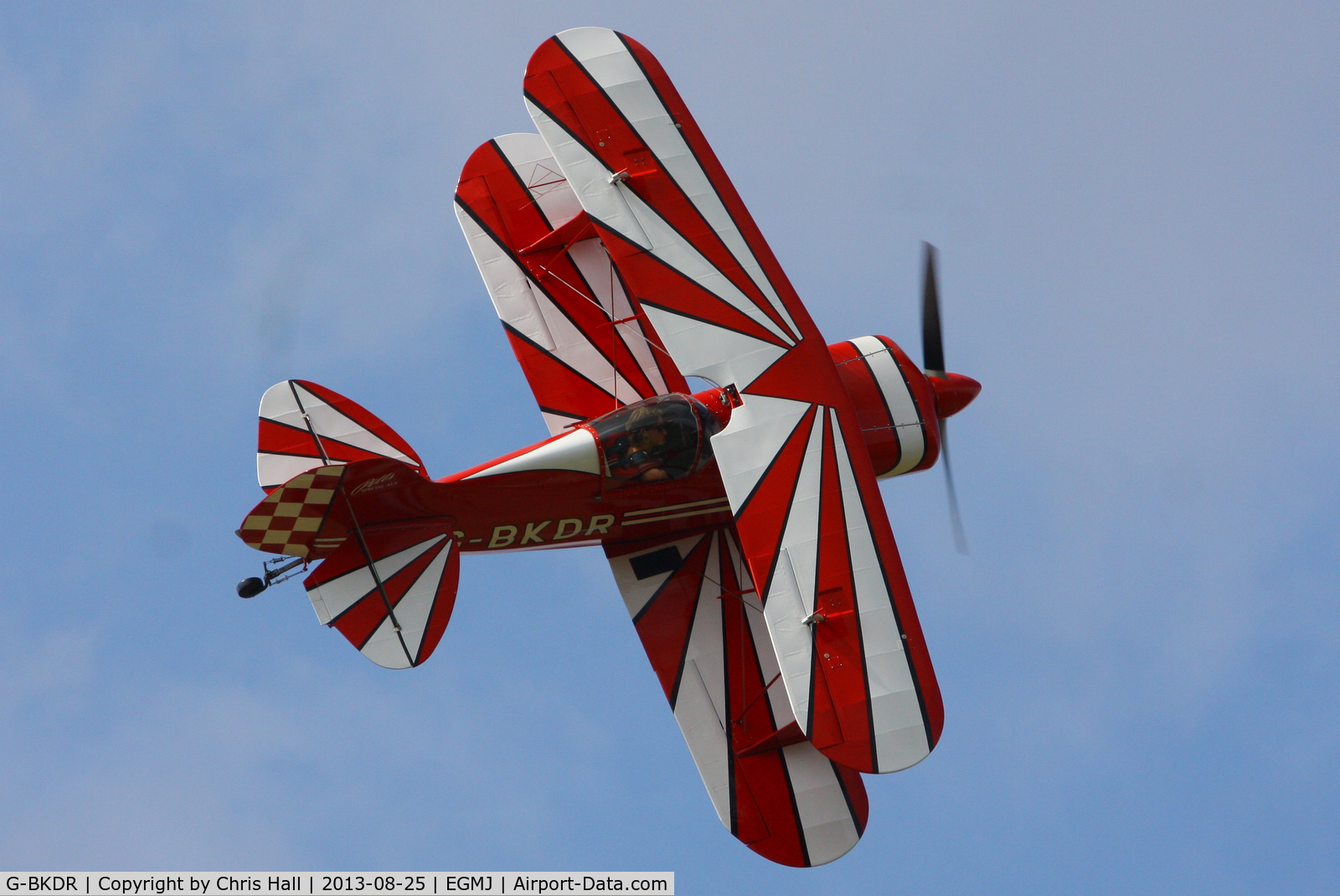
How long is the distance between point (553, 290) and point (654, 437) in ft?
10.4

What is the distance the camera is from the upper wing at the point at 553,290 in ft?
60.2

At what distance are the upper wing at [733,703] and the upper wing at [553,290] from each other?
6.94 feet

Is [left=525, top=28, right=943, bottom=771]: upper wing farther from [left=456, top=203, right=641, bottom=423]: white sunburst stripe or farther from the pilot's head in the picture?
[left=456, top=203, right=641, bottom=423]: white sunburst stripe

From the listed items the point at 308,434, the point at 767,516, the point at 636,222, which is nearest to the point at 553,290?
the point at 636,222

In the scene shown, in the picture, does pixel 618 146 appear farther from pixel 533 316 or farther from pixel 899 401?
pixel 899 401

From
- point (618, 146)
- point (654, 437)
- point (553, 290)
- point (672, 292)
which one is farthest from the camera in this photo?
point (553, 290)

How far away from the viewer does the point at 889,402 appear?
17.7 m

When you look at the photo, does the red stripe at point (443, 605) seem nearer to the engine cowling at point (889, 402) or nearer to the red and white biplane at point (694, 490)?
the red and white biplane at point (694, 490)

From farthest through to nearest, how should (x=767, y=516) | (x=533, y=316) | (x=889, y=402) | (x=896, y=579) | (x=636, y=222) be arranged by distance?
(x=533, y=316), (x=889, y=402), (x=636, y=222), (x=896, y=579), (x=767, y=516)

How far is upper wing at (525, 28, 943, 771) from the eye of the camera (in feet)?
49.9

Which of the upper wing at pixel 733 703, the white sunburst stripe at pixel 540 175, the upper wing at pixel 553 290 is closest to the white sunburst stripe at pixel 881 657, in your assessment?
the upper wing at pixel 733 703

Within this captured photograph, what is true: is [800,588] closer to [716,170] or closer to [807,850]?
[807,850]

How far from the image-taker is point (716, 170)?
17000mm

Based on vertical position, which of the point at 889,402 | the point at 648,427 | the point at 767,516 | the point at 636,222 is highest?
the point at 636,222
